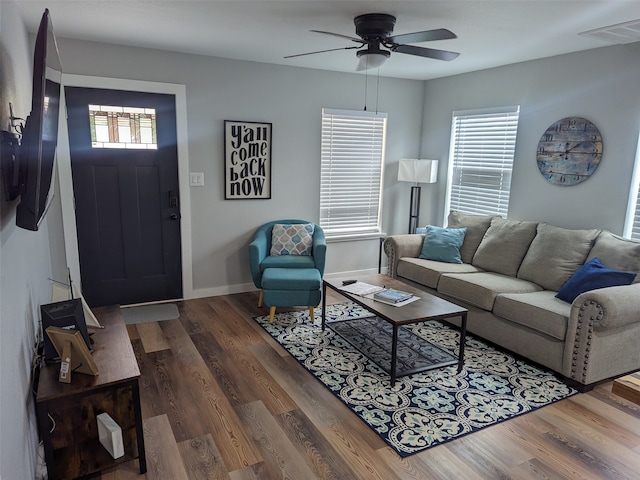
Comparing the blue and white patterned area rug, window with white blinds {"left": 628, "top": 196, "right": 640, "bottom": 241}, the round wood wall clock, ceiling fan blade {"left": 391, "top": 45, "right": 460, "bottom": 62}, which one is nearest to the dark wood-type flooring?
the blue and white patterned area rug

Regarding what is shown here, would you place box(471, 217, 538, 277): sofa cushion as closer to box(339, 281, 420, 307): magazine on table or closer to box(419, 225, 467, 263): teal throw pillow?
box(419, 225, 467, 263): teal throw pillow

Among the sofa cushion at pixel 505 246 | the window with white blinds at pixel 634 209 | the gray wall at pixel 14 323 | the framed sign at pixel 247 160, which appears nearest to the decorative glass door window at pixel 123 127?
the framed sign at pixel 247 160

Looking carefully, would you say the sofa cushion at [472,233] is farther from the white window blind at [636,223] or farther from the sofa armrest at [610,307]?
the sofa armrest at [610,307]

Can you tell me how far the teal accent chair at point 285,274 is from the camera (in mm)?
3895

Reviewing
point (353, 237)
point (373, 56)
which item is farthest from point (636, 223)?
point (353, 237)

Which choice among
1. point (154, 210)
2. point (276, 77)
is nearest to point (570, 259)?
point (276, 77)

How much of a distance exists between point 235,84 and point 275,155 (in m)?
0.82

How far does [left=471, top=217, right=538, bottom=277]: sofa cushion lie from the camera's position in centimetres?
398

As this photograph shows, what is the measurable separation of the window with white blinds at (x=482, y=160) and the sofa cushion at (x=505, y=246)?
1.59 feet

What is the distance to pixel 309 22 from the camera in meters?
3.07

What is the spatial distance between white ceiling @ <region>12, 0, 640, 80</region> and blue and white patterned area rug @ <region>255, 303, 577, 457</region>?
2.44m

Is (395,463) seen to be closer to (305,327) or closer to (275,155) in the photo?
(305,327)

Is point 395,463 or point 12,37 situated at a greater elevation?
point 12,37

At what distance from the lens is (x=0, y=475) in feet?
4.00
